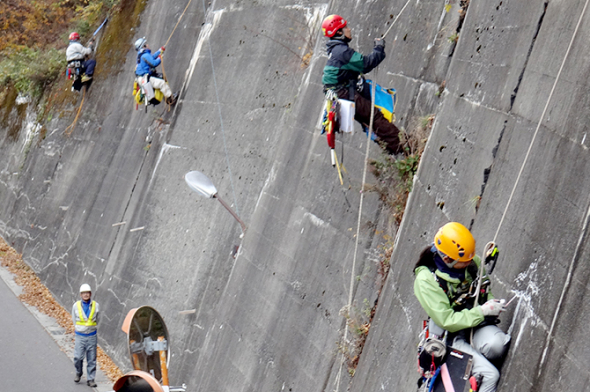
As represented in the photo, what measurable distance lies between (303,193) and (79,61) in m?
10.8

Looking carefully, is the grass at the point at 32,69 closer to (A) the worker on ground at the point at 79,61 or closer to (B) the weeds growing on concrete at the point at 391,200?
(A) the worker on ground at the point at 79,61

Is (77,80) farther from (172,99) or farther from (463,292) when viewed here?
(463,292)

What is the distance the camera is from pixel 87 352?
11.7 metres

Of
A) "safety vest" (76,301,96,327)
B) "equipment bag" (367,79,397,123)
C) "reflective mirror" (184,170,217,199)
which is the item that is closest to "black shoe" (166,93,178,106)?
"reflective mirror" (184,170,217,199)

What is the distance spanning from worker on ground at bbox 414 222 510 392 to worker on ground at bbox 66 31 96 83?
15088 millimetres

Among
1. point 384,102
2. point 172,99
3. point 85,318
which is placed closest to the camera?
point 384,102

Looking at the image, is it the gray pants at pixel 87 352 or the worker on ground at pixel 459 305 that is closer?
the worker on ground at pixel 459 305

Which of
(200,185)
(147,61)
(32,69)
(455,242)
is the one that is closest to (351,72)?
(455,242)

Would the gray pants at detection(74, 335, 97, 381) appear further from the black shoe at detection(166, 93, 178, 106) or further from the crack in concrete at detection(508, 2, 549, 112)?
the crack in concrete at detection(508, 2, 549, 112)

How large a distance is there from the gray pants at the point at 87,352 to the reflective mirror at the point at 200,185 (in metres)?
3.60

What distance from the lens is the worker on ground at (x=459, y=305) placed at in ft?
A: 13.4

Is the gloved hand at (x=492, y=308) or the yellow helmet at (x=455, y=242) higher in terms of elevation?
the yellow helmet at (x=455, y=242)

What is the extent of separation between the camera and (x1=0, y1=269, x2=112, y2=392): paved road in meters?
11.7

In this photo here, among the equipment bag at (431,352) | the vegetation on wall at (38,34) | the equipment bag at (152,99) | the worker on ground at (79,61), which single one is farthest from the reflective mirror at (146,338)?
the vegetation on wall at (38,34)
